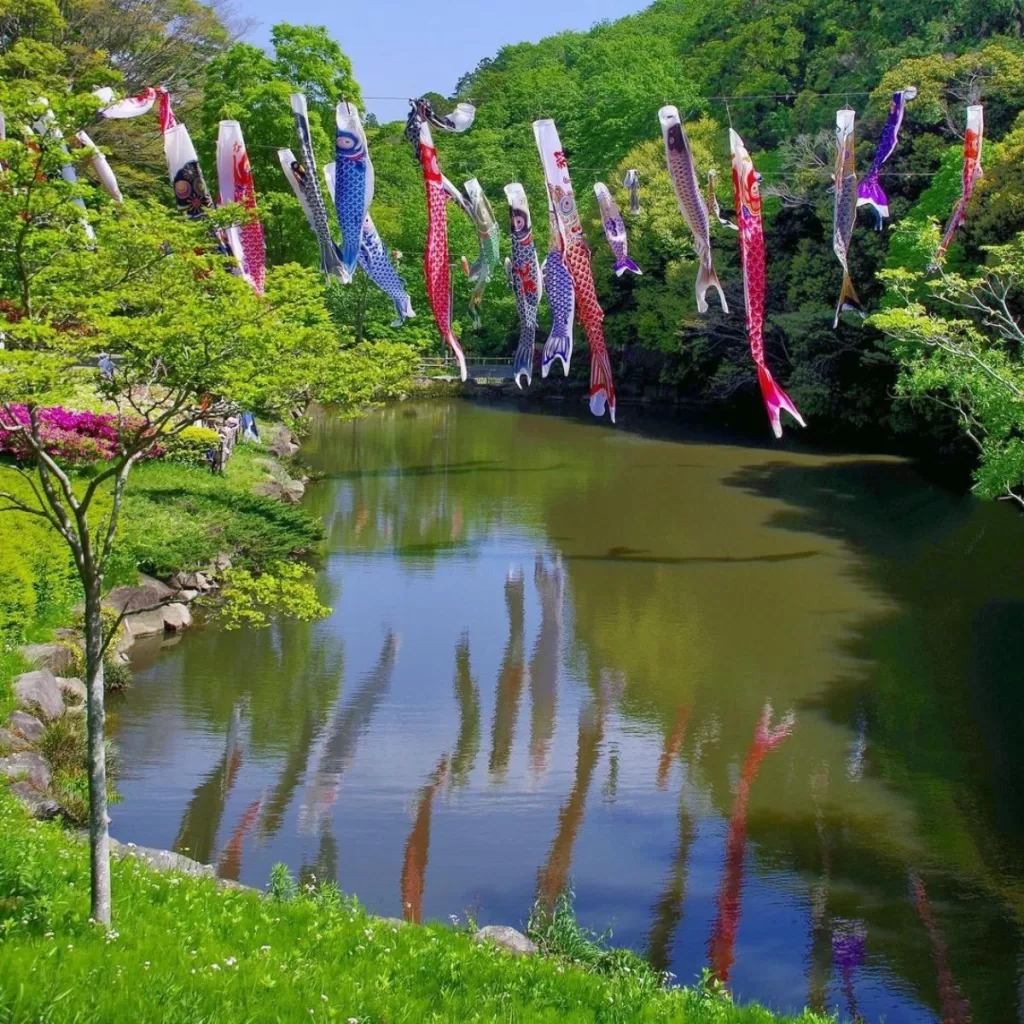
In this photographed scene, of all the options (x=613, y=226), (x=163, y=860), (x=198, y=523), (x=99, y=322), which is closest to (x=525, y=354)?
(x=613, y=226)

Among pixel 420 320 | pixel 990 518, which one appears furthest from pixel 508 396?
pixel 990 518

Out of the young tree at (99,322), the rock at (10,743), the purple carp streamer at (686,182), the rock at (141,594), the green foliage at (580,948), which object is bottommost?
the green foliage at (580,948)

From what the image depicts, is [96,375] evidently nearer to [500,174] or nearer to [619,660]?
[619,660]

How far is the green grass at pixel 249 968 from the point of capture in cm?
368

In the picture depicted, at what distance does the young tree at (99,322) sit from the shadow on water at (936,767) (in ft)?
13.4

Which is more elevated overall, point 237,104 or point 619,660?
point 237,104

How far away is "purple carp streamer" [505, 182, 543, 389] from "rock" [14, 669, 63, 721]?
9153 millimetres

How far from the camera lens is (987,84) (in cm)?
2264

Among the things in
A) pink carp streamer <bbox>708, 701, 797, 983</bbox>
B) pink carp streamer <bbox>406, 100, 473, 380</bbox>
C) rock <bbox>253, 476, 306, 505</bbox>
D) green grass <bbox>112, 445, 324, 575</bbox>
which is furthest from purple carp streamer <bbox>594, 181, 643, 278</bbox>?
pink carp streamer <bbox>708, 701, 797, 983</bbox>

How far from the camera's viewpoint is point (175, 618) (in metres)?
11.9

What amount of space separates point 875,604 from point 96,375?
1032 centimetres

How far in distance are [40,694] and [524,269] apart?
1005cm

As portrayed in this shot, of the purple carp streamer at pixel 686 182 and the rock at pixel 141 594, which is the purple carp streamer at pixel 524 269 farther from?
the rock at pixel 141 594

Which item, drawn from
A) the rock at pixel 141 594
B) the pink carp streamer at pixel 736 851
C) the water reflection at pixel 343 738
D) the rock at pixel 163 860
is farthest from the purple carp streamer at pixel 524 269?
the rock at pixel 163 860
